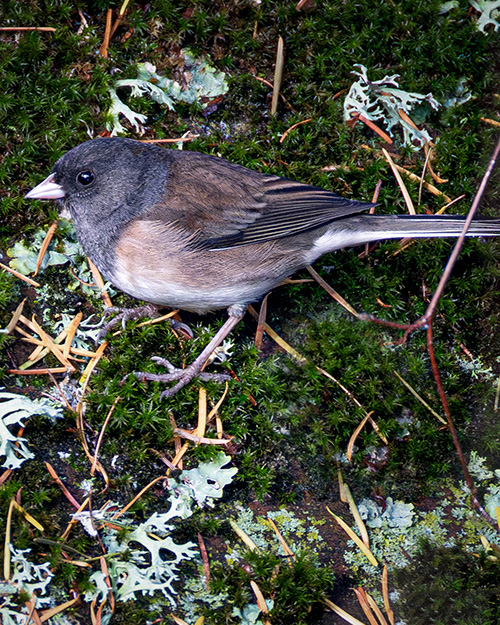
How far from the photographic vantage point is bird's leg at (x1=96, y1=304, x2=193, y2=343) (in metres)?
3.40

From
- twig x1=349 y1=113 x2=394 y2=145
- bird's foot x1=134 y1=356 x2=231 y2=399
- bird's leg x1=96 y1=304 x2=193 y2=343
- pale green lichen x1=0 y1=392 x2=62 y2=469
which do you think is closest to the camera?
pale green lichen x1=0 y1=392 x2=62 y2=469

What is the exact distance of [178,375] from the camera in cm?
330

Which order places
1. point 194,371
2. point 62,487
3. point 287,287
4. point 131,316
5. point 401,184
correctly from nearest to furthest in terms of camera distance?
point 62,487
point 194,371
point 131,316
point 287,287
point 401,184

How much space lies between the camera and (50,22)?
12.8ft

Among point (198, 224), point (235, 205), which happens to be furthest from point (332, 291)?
point (198, 224)

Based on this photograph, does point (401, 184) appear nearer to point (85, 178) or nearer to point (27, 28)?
point (85, 178)

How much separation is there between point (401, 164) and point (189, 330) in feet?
6.28

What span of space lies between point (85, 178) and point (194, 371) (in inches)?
52.5

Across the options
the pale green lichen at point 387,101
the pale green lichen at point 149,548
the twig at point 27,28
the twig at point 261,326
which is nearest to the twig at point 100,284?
the twig at point 261,326

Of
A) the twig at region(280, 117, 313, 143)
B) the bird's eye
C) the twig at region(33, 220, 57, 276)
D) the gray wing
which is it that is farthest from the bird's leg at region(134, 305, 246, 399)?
the twig at region(280, 117, 313, 143)

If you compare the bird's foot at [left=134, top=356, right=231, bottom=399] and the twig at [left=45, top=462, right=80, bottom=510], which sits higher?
the bird's foot at [left=134, top=356, right=231, bottom=399]

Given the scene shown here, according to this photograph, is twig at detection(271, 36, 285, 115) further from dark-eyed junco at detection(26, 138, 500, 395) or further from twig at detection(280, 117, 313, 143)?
dark-eyed junco at detection(26, 138, 500, 395)

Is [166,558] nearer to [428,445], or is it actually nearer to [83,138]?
[428,445]

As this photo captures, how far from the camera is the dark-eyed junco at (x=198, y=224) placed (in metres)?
3.30
